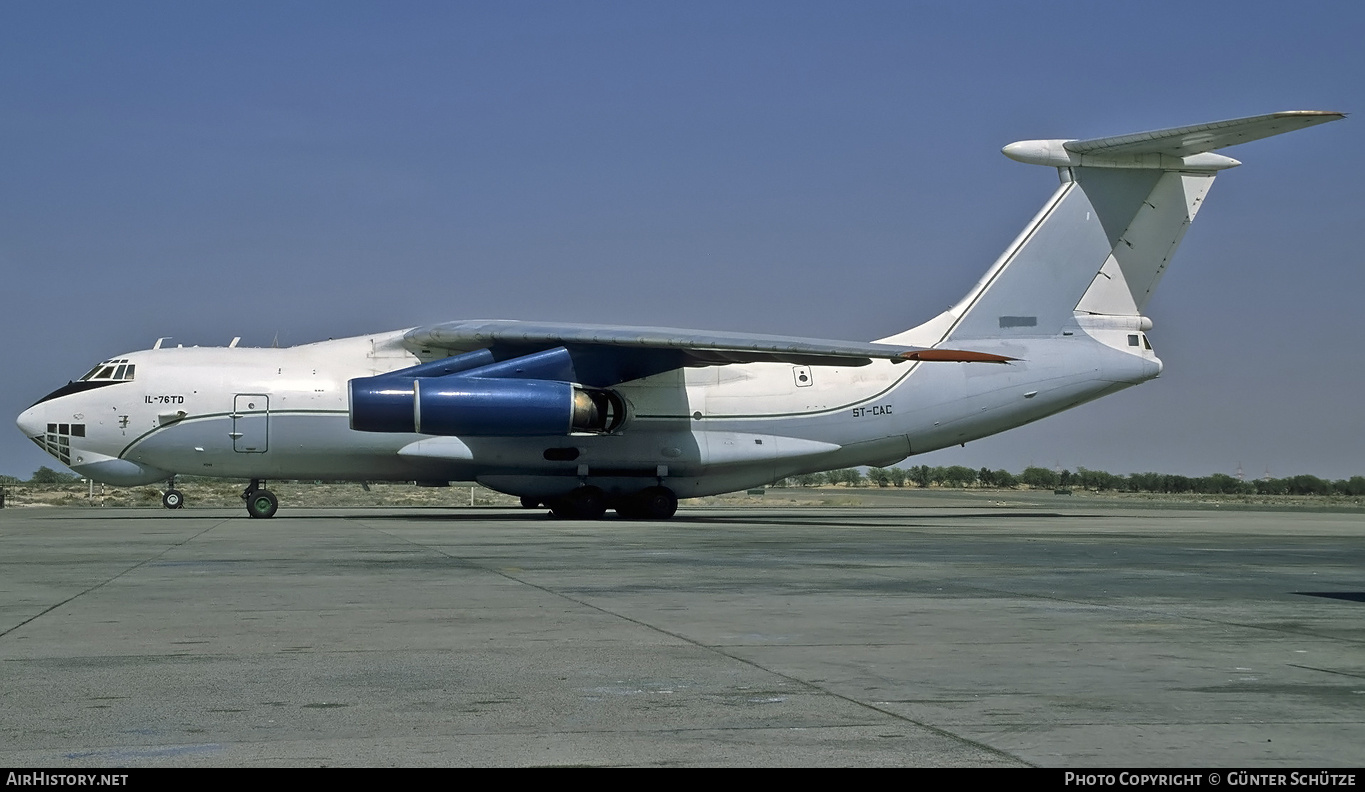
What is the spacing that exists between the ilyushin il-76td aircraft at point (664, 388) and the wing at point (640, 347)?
4cm

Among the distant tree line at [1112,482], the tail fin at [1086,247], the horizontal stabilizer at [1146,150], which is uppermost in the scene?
the horizontal stabilizer at [1146,150]

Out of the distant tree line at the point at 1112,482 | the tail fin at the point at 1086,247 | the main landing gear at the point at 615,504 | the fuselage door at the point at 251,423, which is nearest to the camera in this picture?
the fuselage door at the point at 251,423

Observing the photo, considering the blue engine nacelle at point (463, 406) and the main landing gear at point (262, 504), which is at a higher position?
the blue engine nacelle at point (463, 406)

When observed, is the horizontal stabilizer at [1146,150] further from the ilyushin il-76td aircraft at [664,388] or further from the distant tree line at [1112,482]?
the distant tree line at [1112,482]

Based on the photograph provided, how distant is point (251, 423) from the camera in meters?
21.3

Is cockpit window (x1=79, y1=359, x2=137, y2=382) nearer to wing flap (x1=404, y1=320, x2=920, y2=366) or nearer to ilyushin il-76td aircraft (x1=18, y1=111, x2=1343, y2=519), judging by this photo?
ilyushin il-76td aircraft (x1=18, y1=111, x2=1343, y2=519)

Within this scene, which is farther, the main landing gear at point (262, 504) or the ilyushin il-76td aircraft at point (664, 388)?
the main landing gear at point (262, 504)

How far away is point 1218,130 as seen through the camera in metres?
20.7

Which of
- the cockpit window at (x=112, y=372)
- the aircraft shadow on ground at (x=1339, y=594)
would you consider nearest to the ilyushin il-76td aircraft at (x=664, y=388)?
the cockpit window at (x=112, y=372)

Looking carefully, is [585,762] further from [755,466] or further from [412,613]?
[755,466]

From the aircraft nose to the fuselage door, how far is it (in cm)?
330

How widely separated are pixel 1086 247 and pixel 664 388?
815 cm

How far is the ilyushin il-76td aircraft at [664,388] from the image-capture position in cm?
2020

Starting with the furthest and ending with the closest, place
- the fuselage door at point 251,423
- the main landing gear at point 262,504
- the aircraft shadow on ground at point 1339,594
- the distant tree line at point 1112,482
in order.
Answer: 1. the distant tree line at point 1112,482
2. the main landing gear at point 262,504
3. the fuselage door at point 251,423
4. the aircraft shadow on ground at point 1339,594
